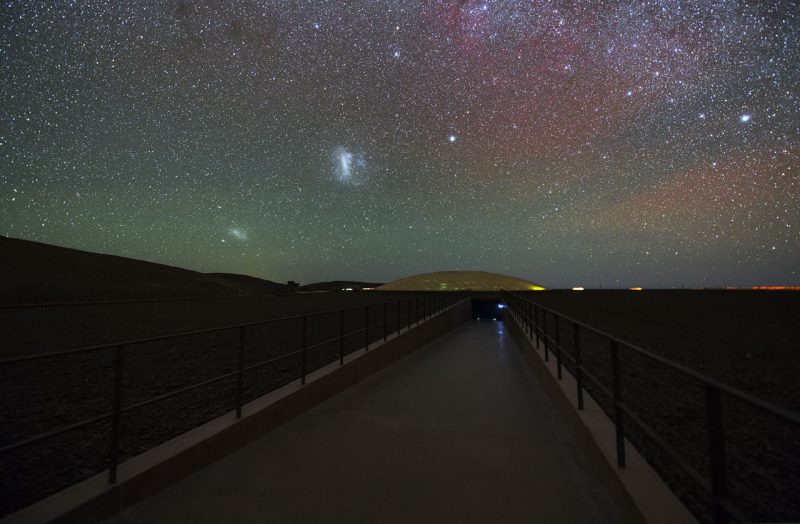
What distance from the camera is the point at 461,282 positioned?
97250 mm

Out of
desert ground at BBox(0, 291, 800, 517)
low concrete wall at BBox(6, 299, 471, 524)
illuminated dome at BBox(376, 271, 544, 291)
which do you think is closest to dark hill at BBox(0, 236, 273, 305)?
illuminated dome at BBox(376, 271, 544, 291)

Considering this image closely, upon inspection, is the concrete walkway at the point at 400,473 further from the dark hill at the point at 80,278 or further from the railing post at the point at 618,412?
the dark hill at the point at 80,278

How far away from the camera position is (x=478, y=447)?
15.5 ft

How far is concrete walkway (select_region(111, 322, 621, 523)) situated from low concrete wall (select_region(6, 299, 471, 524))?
0.11 metres

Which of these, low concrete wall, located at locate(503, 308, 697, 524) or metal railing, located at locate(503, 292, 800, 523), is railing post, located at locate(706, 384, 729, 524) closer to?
metal railing, located at locate(503, 292, 800, 523)

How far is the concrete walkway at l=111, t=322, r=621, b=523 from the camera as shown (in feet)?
11.0

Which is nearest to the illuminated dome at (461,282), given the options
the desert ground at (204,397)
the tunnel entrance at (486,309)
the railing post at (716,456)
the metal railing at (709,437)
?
the tunnel entrance at (486,309)

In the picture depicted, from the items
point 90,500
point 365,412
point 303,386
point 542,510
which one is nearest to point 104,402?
point 303,386

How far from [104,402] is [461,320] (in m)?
20.5

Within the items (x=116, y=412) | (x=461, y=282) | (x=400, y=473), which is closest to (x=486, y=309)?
(x=400, y=473)

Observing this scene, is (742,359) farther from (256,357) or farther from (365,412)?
(256,357)

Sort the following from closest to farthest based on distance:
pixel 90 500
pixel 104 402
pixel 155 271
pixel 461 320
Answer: pixel 90 500
pixel 104 402
pixel 461 320
pixel 155 271

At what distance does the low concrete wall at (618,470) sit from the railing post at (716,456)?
23.7 inches

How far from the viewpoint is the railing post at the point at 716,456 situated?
2219 mm
